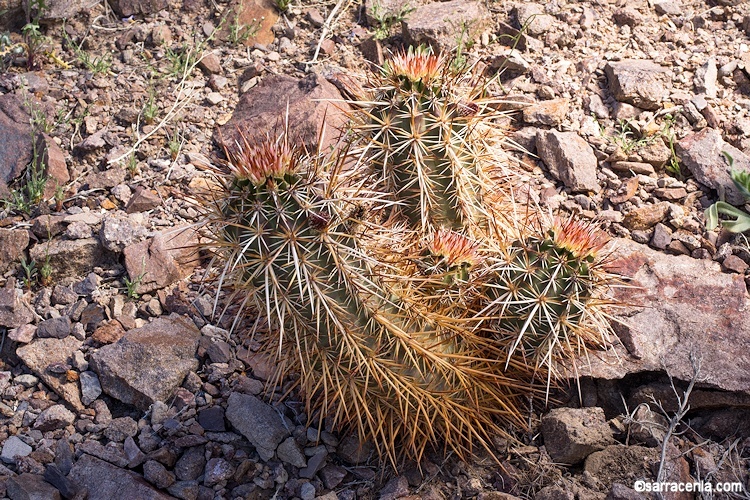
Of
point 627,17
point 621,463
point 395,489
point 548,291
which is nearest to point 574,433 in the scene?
point 621,463

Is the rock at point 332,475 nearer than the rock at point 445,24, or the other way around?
the rock at point 332,475

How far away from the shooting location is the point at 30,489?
→ 2.79m

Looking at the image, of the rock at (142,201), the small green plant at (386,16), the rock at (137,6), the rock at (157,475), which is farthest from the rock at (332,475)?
the rock at (137,6)

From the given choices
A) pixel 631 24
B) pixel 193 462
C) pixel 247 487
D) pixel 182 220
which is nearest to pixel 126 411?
pixel 193 462

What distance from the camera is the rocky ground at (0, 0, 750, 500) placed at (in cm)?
309

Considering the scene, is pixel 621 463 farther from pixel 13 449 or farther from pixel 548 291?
pixel 13 449

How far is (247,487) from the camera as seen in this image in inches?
119

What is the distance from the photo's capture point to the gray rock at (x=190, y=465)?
121 inches

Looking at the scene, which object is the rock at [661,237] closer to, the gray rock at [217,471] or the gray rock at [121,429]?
the gray rock at [217,471]

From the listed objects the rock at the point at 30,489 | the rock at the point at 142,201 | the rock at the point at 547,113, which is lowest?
the rock at the point at 30,489

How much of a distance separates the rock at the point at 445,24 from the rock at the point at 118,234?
217 centimetres

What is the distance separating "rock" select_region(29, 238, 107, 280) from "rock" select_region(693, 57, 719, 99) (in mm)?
3610

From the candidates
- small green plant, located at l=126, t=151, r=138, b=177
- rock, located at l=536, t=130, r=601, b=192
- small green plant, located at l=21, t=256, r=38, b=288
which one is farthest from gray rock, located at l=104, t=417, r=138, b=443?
rock, located at l=536, t=130, r=601, b=192

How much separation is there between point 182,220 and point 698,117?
303 cm
